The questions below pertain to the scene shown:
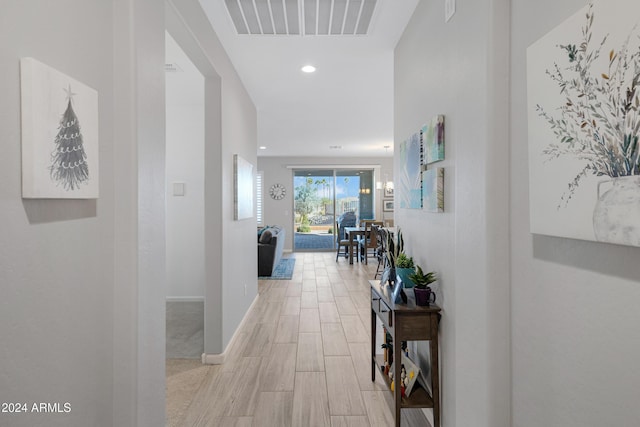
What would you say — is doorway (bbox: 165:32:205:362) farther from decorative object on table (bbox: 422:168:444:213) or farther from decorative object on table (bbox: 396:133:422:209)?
decorative object on table (bbox: 422:168:444:213)

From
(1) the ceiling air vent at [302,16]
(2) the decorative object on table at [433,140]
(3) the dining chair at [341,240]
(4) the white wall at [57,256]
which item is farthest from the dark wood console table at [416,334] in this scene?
(3) the dining chair at [341,240]

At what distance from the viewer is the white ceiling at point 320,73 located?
2.53m

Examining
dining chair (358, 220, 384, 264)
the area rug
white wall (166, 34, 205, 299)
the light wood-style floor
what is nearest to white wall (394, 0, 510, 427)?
the light wood-style floor

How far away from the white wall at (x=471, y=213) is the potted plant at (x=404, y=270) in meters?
0.11

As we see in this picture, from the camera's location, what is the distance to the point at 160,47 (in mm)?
1649

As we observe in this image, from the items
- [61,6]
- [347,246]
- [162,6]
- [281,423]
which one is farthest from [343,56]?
[347,246]

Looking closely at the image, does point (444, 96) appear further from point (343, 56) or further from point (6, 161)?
point (6, 161)

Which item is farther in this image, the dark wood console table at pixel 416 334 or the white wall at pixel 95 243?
the dark wood console table at pixel 416 334

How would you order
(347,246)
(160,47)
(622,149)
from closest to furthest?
(622,149) → (160,47) → (347,246)

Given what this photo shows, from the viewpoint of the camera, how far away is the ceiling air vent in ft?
7.52

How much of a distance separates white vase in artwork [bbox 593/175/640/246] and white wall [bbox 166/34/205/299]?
456 cm

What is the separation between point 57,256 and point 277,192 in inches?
356

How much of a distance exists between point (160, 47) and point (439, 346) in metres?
2.14

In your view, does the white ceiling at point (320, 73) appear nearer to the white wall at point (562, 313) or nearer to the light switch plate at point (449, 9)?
the light switch plate at point (449, 9)
